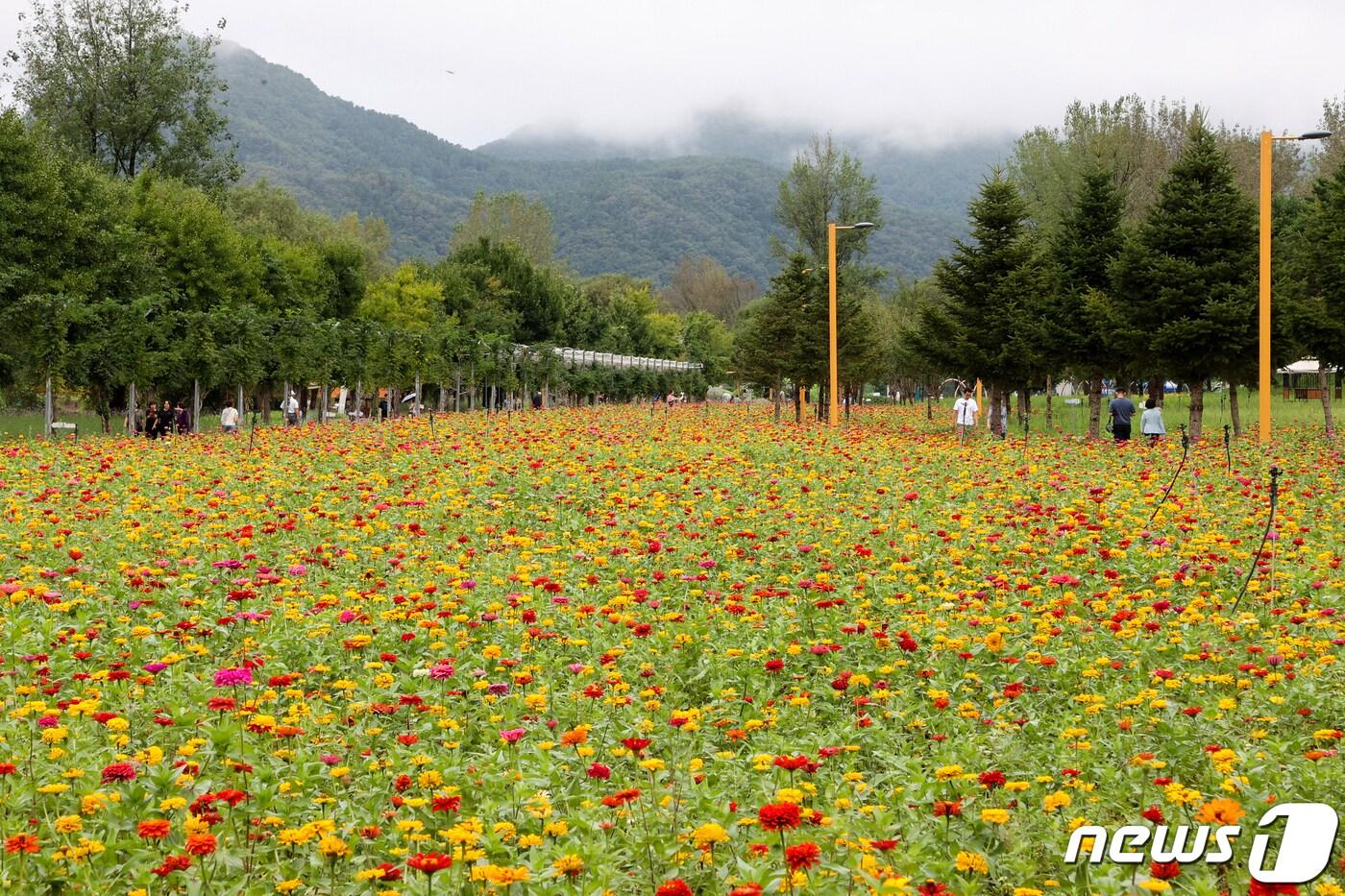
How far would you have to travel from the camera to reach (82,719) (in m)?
5.59

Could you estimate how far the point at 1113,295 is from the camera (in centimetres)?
3103

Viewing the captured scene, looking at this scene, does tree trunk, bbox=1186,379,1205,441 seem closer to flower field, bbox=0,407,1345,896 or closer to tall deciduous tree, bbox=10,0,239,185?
flower field, bbox=0,407,1345,896

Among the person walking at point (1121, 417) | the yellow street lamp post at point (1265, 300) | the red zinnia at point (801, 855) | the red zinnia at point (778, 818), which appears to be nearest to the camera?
the red zinnia at point (801, 855)

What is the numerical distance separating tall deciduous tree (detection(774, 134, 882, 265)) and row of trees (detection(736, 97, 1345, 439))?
82.3ft

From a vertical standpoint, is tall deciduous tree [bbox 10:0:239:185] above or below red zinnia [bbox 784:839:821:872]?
above

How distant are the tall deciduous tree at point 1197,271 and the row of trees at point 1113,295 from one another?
35mm

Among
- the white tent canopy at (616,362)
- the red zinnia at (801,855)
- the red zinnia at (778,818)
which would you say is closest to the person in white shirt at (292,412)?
the white tent canopy at (616,362)

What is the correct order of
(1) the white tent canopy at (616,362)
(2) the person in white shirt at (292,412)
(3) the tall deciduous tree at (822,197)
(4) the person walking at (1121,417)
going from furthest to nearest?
1. (3) the tall deciduous tree at (822,197)
2. (1) the white tent canopy at (616,362)
3. (2) the person in white shirt at (292,412)
4. (4) the person walking at (1121,417)

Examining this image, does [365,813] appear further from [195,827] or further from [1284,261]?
[1284,261]

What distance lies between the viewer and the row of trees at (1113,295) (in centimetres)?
2697

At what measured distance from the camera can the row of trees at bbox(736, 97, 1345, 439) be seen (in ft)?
88.5

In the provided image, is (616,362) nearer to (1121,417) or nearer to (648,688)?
(1121,417)

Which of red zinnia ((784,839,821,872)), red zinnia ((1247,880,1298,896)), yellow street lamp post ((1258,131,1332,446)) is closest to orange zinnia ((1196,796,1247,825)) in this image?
red zinnia ((1247,880,1298,896))

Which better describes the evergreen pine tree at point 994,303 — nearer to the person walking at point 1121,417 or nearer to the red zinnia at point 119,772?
the person walking at point 1121,417
